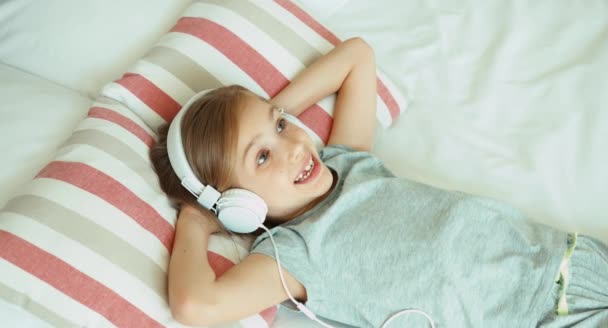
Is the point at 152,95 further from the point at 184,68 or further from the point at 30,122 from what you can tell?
the point at 30,122

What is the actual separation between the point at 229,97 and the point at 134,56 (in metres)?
0.45

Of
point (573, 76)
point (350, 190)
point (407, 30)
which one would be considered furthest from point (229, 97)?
point (573, 76)

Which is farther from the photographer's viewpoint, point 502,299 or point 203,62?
point 203,62

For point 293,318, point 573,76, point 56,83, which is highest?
point 56,83

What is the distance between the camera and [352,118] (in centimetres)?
136

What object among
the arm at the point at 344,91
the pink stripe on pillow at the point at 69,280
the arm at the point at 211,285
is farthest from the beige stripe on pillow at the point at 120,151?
the arm at the point at 344,91

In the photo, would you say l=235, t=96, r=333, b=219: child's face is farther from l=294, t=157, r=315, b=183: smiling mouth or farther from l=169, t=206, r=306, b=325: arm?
l=169, t=206, r=306, b=325: arm

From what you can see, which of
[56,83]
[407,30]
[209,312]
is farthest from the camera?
[407,30]

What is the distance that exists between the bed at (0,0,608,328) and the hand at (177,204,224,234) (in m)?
0.21

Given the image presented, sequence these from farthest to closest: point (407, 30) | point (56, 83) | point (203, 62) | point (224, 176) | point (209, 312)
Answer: point (407, 30), point (56, 83), point (203, 62), point (224, 176), point (209, 312)

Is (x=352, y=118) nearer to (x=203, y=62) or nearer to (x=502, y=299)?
(x=203, y=62)

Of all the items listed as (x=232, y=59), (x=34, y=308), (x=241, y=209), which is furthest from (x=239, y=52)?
(x=34, y=308)

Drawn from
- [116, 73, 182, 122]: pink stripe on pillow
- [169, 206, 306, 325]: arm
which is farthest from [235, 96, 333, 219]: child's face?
[116, 73, 182, 122]: pink stripe on pillow

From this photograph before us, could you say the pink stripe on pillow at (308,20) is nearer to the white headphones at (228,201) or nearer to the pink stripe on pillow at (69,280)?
→ the white headphones at (228,201)
